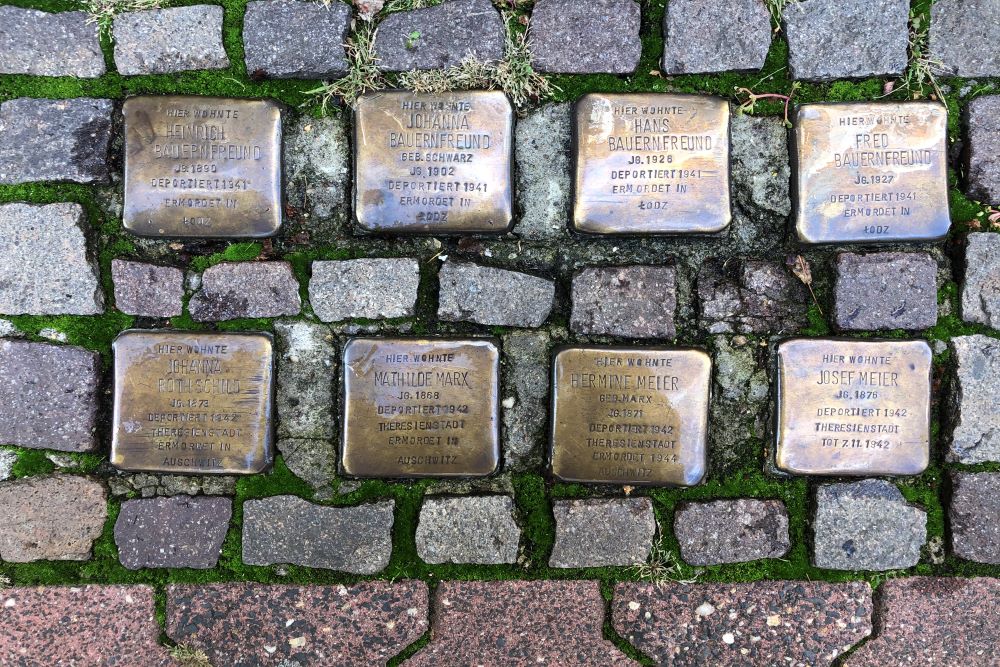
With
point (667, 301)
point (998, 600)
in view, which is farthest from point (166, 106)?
point (998, 600)

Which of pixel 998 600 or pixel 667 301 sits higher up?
pixel 667 301

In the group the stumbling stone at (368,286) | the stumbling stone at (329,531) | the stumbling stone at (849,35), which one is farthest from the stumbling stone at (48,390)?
the stumbling stone at (849,35)

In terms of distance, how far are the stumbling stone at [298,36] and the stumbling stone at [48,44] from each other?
0.57m

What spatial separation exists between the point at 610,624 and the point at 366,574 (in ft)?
2.86

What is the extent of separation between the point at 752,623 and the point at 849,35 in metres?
2.05

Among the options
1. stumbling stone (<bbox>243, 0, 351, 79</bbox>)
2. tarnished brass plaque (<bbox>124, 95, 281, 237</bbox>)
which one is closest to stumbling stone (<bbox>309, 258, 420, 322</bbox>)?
tarnished brass plaque (<bbox>124, 95, 281, 237</bbox>)

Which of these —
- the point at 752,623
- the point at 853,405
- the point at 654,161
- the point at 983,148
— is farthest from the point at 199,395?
the point at 983,148

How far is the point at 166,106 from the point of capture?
2238 millimetres

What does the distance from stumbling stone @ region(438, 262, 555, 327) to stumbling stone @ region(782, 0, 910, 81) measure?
3.99 ft

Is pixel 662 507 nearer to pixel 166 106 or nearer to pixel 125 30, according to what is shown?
pixel 166 106

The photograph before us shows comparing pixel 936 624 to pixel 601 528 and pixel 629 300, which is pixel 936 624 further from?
pixel 629 300

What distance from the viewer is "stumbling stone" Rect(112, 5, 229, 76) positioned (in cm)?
229

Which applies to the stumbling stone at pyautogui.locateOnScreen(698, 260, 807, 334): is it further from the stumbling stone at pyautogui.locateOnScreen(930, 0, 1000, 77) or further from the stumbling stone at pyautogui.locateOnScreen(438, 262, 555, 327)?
the stumbling stone at pyautogui.locateOnScreen(930, 0, 1000, 77)

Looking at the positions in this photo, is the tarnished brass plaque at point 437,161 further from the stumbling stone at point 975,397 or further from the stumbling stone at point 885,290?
the stumbling stone at point 975,397
